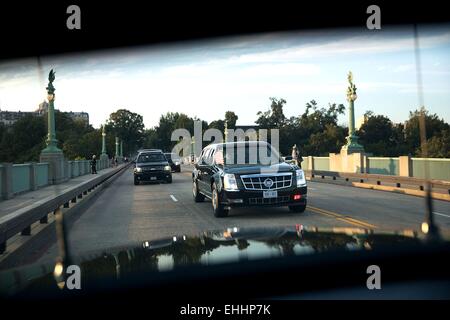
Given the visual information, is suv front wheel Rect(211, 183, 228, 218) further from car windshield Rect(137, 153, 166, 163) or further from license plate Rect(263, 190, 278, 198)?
car windshield Rect(137, 153, 166, 163)

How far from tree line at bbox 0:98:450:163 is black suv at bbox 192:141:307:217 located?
4326 centimetres

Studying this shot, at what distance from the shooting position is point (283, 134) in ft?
339

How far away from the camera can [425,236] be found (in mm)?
5215

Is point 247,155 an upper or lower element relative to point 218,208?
upper

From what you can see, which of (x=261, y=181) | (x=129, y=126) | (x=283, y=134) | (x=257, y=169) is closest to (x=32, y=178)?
(x=257, y=169)

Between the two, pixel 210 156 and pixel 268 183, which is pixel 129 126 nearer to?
pixel 210 156

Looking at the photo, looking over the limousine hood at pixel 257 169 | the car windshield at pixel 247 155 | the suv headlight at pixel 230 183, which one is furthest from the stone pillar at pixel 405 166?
the suv headlight at pixel 230 183

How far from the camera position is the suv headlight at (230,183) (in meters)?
11.5

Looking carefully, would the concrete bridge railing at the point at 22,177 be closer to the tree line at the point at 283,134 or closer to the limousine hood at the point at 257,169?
the limousine hood at the point at 257,169

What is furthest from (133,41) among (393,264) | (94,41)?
(393,264)

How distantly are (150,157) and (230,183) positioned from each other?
19.0 metres

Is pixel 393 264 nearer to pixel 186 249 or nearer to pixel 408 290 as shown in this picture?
pixel 408 290
